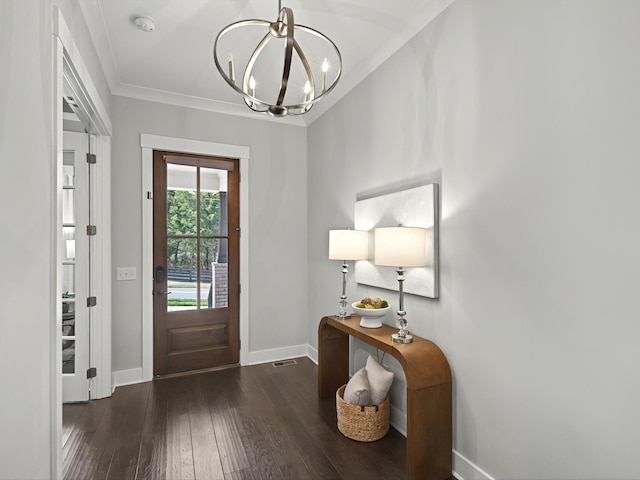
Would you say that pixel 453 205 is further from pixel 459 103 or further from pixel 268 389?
pixel 268 389

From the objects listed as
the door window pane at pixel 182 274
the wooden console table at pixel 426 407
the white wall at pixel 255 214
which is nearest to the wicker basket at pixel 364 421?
the wooden console table at pixel 426 407

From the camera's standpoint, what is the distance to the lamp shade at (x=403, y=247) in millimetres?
1948

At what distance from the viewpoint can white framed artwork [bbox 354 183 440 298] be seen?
6.80ft

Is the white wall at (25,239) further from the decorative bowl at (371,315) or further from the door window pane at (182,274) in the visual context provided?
the door window pane at (182,274)

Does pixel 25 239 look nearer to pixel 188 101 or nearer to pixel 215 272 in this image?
pixel 215 272

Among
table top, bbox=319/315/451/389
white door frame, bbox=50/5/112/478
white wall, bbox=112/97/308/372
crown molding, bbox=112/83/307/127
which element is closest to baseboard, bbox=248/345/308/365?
white wall, bbox=112/97/308/372

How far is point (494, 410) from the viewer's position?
1.72 meters

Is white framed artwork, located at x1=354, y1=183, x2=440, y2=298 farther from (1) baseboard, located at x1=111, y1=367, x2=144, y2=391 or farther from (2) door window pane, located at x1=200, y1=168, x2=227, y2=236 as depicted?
(1) baseboard, located at x1=111, y1=367, x2=144, y2=391

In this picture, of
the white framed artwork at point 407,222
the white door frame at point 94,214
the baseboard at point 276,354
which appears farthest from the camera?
the baseboard at point 276,354

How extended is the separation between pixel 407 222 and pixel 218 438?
77.0 inches

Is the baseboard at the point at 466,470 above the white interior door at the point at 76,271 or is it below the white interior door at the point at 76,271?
below

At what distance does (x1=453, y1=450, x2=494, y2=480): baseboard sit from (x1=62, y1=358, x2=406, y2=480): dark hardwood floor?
297 mm

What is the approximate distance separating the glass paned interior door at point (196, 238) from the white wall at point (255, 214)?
0.29m

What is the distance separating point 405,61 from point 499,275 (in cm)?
163
